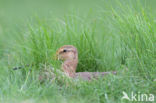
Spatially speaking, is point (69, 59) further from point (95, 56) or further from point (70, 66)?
point (95, 56)

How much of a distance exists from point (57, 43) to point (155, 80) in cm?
192

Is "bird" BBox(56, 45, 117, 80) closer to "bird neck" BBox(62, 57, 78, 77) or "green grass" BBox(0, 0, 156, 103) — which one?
"bird neck" BBox(62, 57, 78, 77)

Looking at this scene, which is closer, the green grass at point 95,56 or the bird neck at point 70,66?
the green grass at point 95,56

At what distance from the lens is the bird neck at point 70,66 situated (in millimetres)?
5516

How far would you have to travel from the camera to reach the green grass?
4695mm

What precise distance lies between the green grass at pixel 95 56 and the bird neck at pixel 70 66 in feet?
0.72

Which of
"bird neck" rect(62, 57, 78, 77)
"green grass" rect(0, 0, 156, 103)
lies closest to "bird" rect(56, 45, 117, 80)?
"bird neck" rect(62, 57, 78, 77)

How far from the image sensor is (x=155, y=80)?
469cm

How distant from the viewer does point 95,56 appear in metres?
5.98

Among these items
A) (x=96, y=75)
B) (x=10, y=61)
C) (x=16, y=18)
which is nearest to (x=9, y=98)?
(x=96, y=75)

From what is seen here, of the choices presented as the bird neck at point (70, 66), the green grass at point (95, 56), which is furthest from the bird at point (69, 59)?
the green grass at point (95, 56)

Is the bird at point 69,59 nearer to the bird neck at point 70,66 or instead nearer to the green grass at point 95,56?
the bird neck at point 70,66

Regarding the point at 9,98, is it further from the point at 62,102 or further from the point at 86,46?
the point at 86,46

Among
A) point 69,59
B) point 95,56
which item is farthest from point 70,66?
point 95,56
